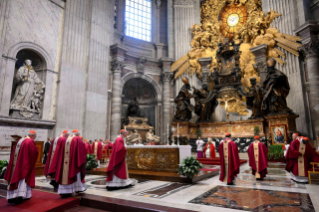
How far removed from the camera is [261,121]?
1231 cm

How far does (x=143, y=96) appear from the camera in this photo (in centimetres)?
1745

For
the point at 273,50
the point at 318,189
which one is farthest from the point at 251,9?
the point at 318,189

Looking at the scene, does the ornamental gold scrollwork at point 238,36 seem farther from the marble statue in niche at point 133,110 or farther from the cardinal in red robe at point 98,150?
the cardinal in red robe at point 98,150

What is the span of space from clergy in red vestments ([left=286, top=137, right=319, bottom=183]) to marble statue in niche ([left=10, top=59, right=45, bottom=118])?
10366 millimetres

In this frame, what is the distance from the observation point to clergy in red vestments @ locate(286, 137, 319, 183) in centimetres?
550

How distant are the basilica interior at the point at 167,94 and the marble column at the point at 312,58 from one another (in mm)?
57

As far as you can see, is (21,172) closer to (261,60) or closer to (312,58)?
(312,58)

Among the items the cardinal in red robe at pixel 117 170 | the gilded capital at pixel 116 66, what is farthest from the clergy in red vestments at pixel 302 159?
the gilded capital at pixel 116 66

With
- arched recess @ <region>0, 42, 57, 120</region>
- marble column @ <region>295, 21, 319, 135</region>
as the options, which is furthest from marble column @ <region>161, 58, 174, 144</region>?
marble column @ <region>295, 21, 319, 135</region>

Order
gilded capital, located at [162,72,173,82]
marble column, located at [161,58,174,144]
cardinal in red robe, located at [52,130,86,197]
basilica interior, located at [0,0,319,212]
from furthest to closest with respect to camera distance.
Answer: gilded capital, located at [162,72,173,82] < marble column, located at [161,58,174,144] < basilica interior, located at [0,0,319,212] < cardinal in red robe, located at [52,130,86,197]

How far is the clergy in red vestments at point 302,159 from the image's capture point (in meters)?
5.50

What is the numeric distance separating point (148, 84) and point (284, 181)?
12.5 meters

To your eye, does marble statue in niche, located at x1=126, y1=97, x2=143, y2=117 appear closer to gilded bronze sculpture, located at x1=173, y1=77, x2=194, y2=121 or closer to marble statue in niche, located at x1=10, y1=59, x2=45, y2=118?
gilded bronze sculpture, located at x1=173, y1=77, x2=194, y2=121

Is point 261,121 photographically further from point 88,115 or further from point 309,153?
point 88,115
